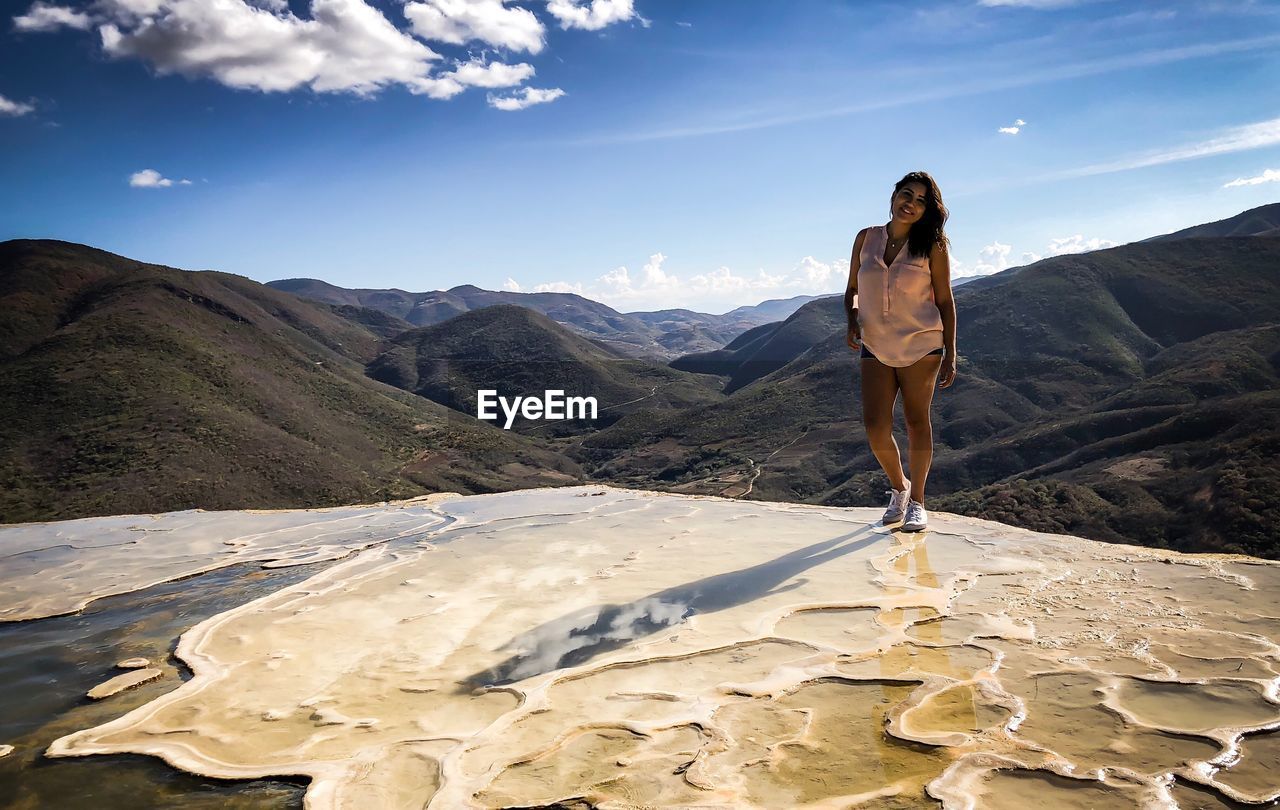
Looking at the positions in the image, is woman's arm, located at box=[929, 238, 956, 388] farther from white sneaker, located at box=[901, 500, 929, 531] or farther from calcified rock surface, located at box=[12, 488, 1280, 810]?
calcified rock surface, located at box=[12, 488, 1280, 810]

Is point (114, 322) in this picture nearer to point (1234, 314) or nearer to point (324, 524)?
point (324, 524)

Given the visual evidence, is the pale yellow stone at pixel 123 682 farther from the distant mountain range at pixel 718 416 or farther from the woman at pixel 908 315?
the distant mountain range at pixel 718 416

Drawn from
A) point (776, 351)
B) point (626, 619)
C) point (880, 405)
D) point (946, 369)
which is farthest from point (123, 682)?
point (776, 351)

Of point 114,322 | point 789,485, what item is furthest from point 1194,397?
point 114,322

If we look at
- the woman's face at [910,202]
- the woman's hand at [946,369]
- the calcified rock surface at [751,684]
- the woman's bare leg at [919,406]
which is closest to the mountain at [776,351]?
the woman's bare leg at [919,406]

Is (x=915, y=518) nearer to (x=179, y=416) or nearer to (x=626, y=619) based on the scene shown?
(x=626, y=619)
